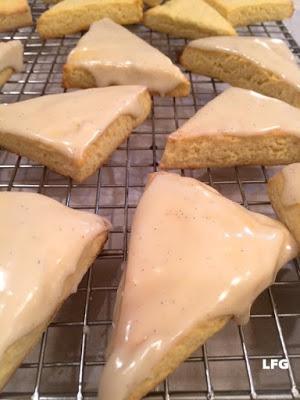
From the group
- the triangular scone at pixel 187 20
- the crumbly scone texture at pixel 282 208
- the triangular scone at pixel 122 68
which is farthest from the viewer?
the triangular scone at pixel 187 20

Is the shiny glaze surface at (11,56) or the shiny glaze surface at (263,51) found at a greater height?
the shiny glaze surface at (11,56)

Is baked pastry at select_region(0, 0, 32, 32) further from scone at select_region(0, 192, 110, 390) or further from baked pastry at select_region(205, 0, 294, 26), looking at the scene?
scone at select_region(0, 192, 110, 390)

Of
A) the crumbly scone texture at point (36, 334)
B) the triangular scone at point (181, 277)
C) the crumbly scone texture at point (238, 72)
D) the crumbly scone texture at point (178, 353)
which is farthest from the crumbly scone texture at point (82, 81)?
the crumbly scone texture at point (178, 353)

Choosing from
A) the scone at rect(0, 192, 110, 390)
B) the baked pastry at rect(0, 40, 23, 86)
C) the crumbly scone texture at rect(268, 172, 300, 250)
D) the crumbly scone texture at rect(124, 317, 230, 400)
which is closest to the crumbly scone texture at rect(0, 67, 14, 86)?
the baked pastry at rect(0, 40, 23, 86)

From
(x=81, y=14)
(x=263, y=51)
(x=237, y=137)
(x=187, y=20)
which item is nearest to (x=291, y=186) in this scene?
(x=237, y=137)

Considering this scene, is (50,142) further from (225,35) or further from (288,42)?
(288,42)

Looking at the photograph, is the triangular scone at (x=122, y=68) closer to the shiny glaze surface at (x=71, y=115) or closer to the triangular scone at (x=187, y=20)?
the shiny glaze surface at (x=71, y=115)

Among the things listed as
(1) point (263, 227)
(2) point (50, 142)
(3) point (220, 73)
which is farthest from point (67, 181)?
(3) point (220, 73)
